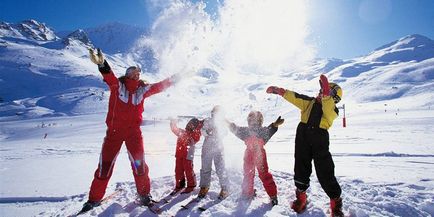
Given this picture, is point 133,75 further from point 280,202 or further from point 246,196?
point 280,202

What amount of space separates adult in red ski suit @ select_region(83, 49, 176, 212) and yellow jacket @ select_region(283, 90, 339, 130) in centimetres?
237

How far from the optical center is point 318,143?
5.08 m

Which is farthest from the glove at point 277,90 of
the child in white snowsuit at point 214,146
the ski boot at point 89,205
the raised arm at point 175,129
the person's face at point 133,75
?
the ski boot at point 89,205

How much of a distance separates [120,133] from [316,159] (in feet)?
9.72

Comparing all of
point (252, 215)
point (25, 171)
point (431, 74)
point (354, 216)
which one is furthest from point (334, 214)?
point (431, 74)

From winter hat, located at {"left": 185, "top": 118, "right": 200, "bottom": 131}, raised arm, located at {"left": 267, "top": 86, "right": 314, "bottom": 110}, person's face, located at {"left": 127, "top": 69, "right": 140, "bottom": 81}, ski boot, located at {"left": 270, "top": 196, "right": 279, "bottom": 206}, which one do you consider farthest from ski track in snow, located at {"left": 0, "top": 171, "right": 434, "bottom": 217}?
person's face, located at {"left": 127, "top": 69, "right": 140, "bottom": 81}

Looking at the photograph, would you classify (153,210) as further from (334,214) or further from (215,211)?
(334,214)

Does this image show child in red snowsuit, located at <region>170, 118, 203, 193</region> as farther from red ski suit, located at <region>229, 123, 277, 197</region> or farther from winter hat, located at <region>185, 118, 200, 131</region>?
red ski suit, located at <region>229, 123, 277, 197</region>

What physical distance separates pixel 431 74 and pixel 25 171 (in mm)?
144635

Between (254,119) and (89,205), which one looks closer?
(89,205)

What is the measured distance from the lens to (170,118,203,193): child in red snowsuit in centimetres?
634

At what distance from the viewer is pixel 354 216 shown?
489 cm

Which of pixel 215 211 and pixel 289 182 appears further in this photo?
pixel 289 182

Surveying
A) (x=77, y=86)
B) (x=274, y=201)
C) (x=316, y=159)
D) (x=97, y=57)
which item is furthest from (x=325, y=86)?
(x=77, y=86)
